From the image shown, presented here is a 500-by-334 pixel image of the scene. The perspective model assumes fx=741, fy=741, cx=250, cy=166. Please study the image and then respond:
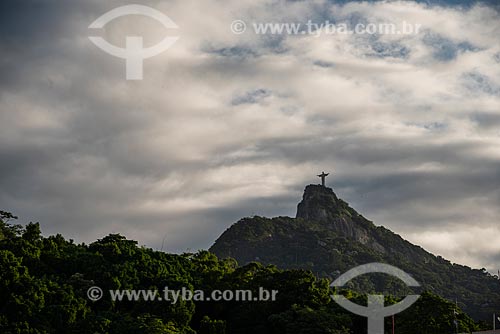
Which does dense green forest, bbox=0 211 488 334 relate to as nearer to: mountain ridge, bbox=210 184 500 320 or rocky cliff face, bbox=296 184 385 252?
mountain ridge, bbox=210 184 500 320

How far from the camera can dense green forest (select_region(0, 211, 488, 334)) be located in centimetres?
4394

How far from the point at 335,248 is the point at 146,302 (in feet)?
353

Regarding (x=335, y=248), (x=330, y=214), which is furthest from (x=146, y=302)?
(x=330, y=214)

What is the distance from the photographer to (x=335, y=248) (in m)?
153

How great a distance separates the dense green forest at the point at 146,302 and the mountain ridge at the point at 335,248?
82.1 m

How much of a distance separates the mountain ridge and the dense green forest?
269ft

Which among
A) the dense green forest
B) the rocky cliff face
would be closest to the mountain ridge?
the rocky cliff face

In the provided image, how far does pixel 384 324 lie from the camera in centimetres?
5059

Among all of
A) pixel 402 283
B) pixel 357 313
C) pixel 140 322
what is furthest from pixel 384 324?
pixel 402 283

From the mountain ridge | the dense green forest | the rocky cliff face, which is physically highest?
the rocky cliff face

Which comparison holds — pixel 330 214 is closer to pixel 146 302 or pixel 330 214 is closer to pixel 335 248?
pixel 335 248

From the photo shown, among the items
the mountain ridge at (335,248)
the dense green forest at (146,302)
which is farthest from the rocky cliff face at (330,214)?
the dense green forest at (146,302)

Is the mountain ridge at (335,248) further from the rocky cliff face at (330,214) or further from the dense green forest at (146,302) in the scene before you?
the dense green forest at (146,302)

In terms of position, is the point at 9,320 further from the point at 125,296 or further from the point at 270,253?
the point at 270,253
